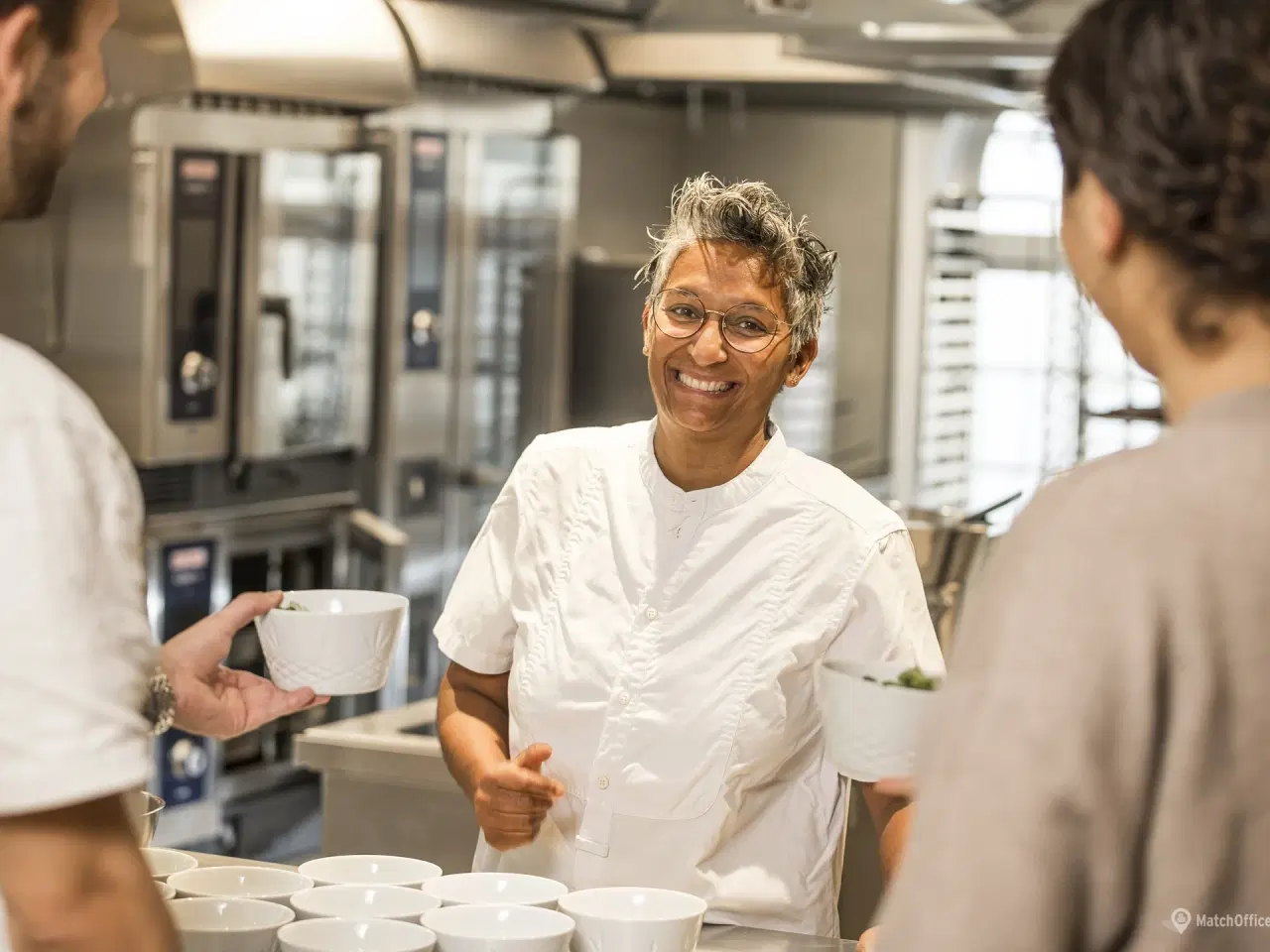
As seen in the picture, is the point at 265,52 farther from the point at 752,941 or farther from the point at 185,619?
the point at 752,941

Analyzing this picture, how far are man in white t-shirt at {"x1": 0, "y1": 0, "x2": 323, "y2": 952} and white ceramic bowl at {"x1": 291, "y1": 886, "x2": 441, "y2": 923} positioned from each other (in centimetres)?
46

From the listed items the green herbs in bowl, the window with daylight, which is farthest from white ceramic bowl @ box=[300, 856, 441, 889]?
the window with daylight

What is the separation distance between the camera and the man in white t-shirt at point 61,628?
89 centimetres

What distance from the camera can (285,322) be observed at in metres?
4.18

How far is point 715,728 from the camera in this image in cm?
177

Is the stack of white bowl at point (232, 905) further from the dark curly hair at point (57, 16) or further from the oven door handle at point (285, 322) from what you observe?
the oven door handle at point (285, 322)

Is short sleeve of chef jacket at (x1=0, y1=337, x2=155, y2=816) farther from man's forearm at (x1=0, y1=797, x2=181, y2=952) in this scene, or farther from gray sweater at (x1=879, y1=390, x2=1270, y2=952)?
gray sweater at (x1=879, y1=390, x2=1270, y2=952)

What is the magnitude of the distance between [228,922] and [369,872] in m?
0.21

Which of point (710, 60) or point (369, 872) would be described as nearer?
point (369, 872)

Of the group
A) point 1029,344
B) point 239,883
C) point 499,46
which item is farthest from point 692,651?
point 1029,344

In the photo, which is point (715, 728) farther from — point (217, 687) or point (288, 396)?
point (288, 396)

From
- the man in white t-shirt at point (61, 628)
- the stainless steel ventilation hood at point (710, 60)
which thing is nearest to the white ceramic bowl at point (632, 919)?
the man in white t-shirt at point (61, 628)

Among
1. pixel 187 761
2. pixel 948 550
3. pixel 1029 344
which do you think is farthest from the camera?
pixel 1029 344

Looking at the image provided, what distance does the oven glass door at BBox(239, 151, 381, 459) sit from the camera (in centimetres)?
411
